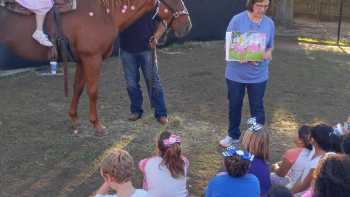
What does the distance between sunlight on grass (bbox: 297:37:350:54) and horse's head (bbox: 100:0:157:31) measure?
685 centimetres

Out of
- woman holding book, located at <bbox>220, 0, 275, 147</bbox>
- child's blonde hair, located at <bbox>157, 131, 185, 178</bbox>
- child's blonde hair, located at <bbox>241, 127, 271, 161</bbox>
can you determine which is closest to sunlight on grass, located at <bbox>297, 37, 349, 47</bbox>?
woman holding book, located at <bbox>220, 0, 275, 147</bbox>

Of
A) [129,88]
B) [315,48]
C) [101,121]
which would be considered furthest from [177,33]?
[315,48]

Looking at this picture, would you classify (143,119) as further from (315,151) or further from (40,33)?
(315,151)

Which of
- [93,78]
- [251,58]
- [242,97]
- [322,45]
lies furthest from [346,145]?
[322,45]

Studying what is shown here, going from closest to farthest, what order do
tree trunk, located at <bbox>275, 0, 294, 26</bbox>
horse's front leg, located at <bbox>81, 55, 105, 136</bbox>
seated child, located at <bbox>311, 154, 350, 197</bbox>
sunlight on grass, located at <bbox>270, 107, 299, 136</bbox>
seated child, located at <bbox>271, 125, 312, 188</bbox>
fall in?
seated child, located at <bbox>311, 154, 350, 197</bbox>, seated child, located at <bbox>271, 125, 312, 188</bbox>, horse's front leg, located at <bbox>81, 55, 105, 136</bbox>, sunlight on grass, located at <bbox>270, 107, 299, 136</bbox>, tree trunk, located at <bbox>275, 0, 294, 26</bbox>

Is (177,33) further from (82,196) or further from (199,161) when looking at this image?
(82,196)

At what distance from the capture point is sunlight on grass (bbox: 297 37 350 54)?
1191cm

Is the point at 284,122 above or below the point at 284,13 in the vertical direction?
below

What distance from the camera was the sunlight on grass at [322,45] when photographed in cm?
1191

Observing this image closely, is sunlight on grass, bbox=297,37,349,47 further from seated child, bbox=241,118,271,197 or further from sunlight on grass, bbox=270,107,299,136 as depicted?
seated child, bbox=241,118,271,197

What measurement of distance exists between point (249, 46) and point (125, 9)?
140cm

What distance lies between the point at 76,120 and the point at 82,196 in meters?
1.71

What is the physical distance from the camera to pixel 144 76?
6070 mm

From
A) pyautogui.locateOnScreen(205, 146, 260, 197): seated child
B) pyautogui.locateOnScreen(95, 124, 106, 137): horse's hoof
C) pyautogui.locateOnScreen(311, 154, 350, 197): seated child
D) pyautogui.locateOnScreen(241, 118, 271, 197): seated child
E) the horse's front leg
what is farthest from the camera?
pyautogui.locateOnScreen(95, 124, 106, 137): horse's hoof
